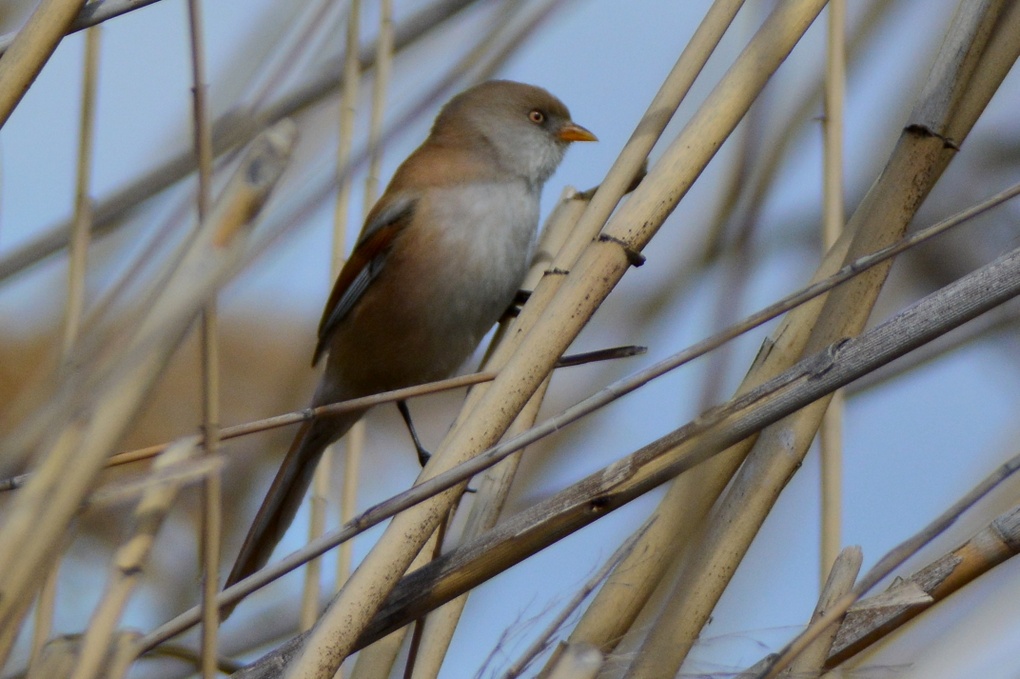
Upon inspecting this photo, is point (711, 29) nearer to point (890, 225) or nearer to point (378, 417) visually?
point (890, 225)

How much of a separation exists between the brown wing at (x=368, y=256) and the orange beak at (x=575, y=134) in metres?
0.57

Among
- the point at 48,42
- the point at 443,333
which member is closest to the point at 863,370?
the point at 48,42

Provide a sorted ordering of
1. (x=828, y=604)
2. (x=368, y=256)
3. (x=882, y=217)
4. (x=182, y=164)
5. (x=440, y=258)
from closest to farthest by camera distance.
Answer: (x=828, y=604) → (x=882, y=217) → (x=182, y=164) → (x=440, y=258) → (x=368, y=256)

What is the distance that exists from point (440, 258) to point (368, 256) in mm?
291

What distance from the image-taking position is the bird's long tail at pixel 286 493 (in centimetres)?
240

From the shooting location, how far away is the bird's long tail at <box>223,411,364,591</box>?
2.40m

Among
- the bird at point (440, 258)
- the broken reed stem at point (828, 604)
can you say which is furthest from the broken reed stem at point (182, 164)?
the bird at point (440, 258)

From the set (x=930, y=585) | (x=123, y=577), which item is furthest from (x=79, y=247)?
(x=930, y=585)

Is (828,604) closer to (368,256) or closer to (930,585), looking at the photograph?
(930,585)

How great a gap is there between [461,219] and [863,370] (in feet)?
6.59

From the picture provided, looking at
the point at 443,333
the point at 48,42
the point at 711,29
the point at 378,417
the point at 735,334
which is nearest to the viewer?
the point at 735,334

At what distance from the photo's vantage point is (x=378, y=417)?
4.20 m

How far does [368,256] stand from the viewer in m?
3.24

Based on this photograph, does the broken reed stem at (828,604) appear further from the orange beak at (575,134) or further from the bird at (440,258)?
the orange beak at (575,134)
